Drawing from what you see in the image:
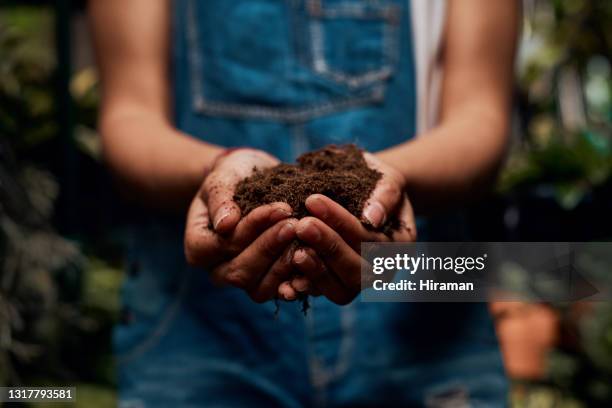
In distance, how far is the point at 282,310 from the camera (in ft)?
2.59

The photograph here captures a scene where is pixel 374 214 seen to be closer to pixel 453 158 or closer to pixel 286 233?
pixel 286 233

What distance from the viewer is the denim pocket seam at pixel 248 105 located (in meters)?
0.83

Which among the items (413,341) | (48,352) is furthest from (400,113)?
(48,352)

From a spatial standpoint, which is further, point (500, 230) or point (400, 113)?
point (500, 230)

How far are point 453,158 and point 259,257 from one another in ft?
1.00

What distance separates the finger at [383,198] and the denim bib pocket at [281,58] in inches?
10.9

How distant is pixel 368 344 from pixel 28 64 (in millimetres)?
764

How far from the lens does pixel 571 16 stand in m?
1.86

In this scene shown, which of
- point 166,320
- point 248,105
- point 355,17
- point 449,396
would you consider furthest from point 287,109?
point 449,396

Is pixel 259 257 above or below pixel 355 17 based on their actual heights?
below

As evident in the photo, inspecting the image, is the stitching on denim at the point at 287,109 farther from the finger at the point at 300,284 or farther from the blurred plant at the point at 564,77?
the blurred plant at the point at 564,77

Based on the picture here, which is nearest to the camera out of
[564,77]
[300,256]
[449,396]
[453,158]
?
[300,256]

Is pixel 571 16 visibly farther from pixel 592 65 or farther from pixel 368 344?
pixel 368 344

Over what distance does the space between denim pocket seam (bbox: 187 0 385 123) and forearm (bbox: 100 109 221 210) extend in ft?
0.28
